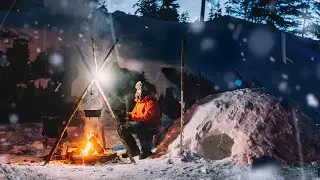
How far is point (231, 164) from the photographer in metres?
7.64

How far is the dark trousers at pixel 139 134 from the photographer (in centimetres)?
905

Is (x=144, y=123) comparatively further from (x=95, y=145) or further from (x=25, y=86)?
(x=25, y=86)

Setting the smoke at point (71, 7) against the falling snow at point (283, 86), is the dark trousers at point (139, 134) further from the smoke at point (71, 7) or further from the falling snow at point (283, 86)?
the smoke at point (71, 7)

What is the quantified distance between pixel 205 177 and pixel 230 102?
3107 mm

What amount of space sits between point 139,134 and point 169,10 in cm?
3448

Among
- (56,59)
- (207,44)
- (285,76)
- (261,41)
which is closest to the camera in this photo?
(56,59)

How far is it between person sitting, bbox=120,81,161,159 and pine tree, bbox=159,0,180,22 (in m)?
32.7

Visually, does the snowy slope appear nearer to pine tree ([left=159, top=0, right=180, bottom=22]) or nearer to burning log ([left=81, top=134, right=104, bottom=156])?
burning log ([left=81, top=134, right=104, bottom=156])

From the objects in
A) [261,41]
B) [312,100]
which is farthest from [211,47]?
[312,100]

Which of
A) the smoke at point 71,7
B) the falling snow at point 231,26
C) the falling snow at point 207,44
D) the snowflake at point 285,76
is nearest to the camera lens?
the snowflake at point 285,76

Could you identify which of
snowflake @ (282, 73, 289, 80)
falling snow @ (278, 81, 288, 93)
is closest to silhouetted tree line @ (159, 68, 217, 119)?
falling snow @ (278, 81, 288, 93)

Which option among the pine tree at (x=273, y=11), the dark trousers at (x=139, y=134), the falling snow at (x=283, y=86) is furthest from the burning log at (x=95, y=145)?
the pine tree at (x=273, y=11)

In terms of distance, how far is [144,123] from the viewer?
356 inches

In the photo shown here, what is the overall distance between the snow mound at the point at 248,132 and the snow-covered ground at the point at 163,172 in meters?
0.52
